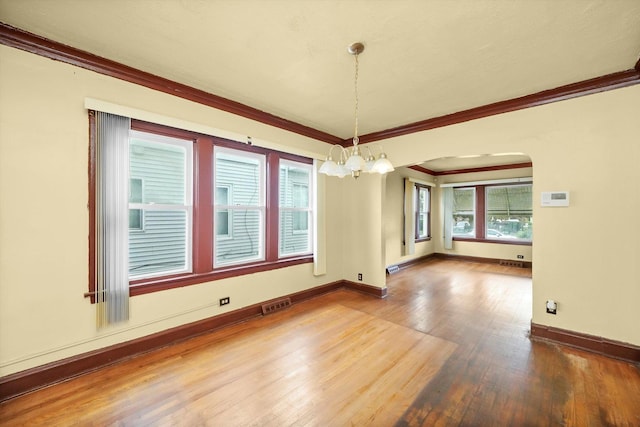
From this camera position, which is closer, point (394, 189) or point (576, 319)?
point (576, 319)

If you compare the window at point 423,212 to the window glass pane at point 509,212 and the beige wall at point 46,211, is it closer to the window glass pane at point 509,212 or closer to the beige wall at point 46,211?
the window glass pane at point 509,212

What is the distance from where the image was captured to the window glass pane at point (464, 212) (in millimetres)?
7598

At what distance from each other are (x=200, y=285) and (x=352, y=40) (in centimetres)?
287

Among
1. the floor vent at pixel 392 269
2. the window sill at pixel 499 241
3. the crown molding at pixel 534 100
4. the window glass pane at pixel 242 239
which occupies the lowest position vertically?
the floor vent at pixel 392 269

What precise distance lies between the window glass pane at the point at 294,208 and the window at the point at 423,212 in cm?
405

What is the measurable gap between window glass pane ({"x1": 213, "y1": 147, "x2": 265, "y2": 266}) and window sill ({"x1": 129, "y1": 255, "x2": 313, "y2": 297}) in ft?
0.41

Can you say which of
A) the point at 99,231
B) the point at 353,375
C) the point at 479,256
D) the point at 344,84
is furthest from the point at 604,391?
the point at 479,256

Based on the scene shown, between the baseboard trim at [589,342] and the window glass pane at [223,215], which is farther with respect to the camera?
the window glass pane at [223,215]

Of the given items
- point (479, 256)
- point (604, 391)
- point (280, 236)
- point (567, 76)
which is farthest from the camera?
point (479, 256)

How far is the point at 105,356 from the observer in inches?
91.7

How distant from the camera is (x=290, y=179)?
4172 millimetres

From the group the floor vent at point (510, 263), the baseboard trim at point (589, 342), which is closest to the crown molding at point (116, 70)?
the baseboard trim at point (589, 342)

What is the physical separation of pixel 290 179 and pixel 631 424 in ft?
13.2

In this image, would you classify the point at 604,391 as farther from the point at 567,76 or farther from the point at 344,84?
the point at 344,84
